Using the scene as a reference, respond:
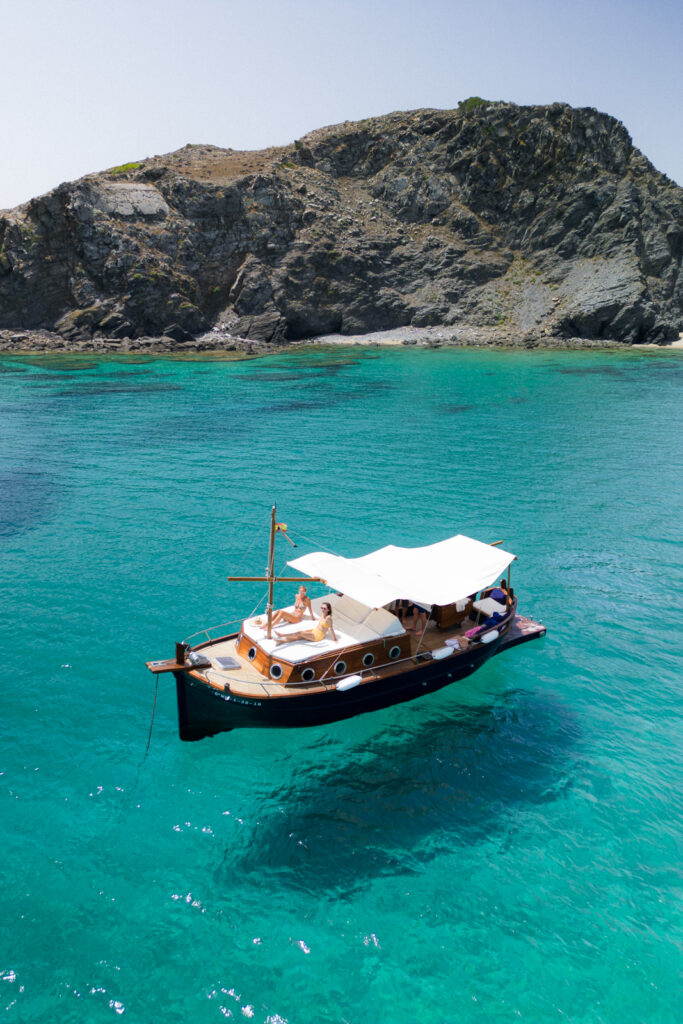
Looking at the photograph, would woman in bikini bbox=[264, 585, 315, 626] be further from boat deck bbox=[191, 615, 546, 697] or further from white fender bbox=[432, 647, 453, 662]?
white fender bbox=[432, 647, 453, 662]

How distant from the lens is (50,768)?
61.6ft

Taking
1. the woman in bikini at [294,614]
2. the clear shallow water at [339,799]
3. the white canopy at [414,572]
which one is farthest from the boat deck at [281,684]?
the clear shallow water at [339,799]

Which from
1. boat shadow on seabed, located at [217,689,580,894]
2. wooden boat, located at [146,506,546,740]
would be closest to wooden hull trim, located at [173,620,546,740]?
wooden boat, located at [146,506,546,740]

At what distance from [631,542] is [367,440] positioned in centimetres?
2726

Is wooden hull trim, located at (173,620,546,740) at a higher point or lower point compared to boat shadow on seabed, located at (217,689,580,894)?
higher

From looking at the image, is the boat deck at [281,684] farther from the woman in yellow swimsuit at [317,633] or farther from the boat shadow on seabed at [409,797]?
the boat shadow on seabed at [409,797]

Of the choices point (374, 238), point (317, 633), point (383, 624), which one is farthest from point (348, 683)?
point (374, 238)

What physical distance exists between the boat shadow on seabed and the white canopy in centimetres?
416

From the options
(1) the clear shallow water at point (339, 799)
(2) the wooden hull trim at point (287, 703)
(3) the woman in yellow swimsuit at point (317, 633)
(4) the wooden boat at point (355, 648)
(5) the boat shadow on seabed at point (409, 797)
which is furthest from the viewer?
(3) the woman in yellow swimsuit at point (317, 633)

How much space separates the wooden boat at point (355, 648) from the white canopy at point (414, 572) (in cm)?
4

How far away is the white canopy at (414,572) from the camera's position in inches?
851

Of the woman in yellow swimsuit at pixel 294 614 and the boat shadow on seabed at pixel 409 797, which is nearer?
the boat shadow on seabed at pixel 409 797

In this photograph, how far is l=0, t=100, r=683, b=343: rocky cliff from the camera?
127m

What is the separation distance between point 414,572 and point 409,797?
799 cm
